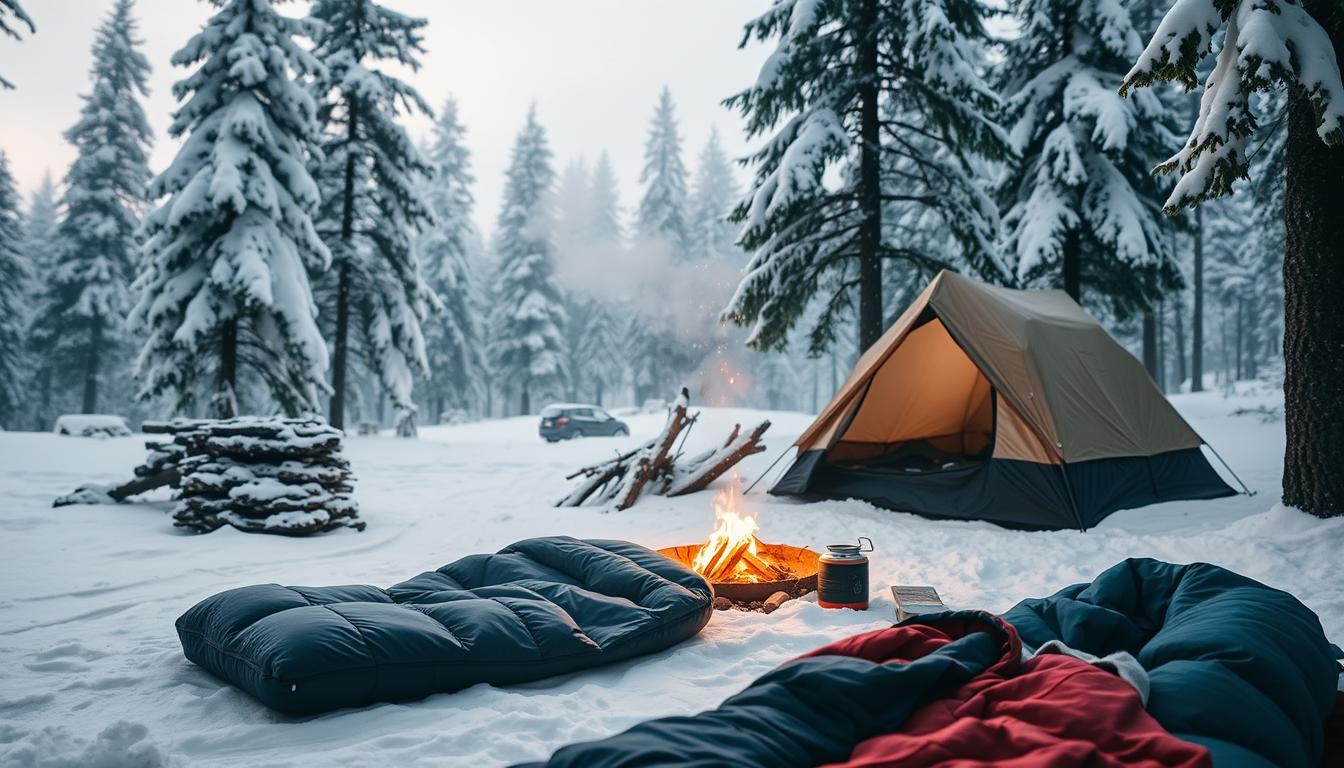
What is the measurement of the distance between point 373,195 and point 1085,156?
1376 centimetres

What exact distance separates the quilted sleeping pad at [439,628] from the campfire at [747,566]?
0.64 metres

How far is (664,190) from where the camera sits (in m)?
36.1

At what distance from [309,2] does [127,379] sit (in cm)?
2258

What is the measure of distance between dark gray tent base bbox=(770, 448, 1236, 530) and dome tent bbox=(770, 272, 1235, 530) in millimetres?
11

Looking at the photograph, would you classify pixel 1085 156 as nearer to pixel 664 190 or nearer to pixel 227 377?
pixel 227 377

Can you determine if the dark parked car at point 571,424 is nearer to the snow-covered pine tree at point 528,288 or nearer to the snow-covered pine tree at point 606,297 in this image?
the snow-covered pine tree at point 528,288

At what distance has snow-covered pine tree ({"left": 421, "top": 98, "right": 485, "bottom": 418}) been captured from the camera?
31.4m

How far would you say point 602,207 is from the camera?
3900 cm

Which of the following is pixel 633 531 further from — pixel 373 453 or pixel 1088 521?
pixel 373 453

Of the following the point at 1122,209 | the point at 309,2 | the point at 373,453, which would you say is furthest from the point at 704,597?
the point at 309,2

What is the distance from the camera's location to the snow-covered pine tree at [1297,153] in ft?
15.4

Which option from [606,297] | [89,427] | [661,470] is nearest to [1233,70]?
[661,470]

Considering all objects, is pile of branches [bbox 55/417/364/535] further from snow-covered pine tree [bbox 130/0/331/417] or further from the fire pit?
snow-covered pine tree [bbox 130/0/331/417]

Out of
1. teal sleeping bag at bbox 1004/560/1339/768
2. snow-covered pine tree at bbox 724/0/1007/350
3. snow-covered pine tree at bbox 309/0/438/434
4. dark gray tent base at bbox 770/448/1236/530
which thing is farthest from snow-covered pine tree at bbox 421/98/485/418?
teal sleeping bag at bbox 1004/560/1339/768
